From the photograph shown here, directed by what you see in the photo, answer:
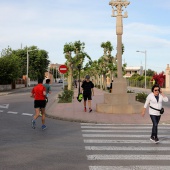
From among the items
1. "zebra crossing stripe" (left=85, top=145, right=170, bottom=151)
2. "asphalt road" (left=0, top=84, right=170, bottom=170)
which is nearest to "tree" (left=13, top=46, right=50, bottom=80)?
"asphalt road" (left=0, top=84, right=170, bottom=170)

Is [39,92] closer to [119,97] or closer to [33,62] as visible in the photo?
[119,97]

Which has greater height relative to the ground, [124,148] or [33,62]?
[33,62]

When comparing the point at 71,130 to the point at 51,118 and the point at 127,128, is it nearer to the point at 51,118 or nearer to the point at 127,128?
the point at 127,128

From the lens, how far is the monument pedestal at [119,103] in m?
15.9

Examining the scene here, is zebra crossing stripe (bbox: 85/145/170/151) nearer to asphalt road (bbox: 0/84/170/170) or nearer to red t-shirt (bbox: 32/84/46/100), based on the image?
asphalt road (bbox: 0/84/170/170)

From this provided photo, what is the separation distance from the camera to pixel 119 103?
16078mm

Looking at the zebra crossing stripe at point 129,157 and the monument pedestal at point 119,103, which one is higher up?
the monument pedestal at point 119,103

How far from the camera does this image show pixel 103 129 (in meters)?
11.5

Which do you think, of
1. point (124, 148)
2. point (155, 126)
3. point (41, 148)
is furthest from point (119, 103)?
point (41, 148)

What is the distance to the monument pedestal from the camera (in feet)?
52.1

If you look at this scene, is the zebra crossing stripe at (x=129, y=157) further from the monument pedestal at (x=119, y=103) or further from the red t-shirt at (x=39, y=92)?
the monument pedestal at (x=119, y=103)

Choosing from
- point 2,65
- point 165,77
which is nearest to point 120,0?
point 2,65

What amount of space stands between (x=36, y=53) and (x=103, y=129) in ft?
227

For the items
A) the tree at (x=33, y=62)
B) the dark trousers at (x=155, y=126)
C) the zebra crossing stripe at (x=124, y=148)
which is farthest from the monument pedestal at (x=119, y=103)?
the tree at (x=33, y=62)
